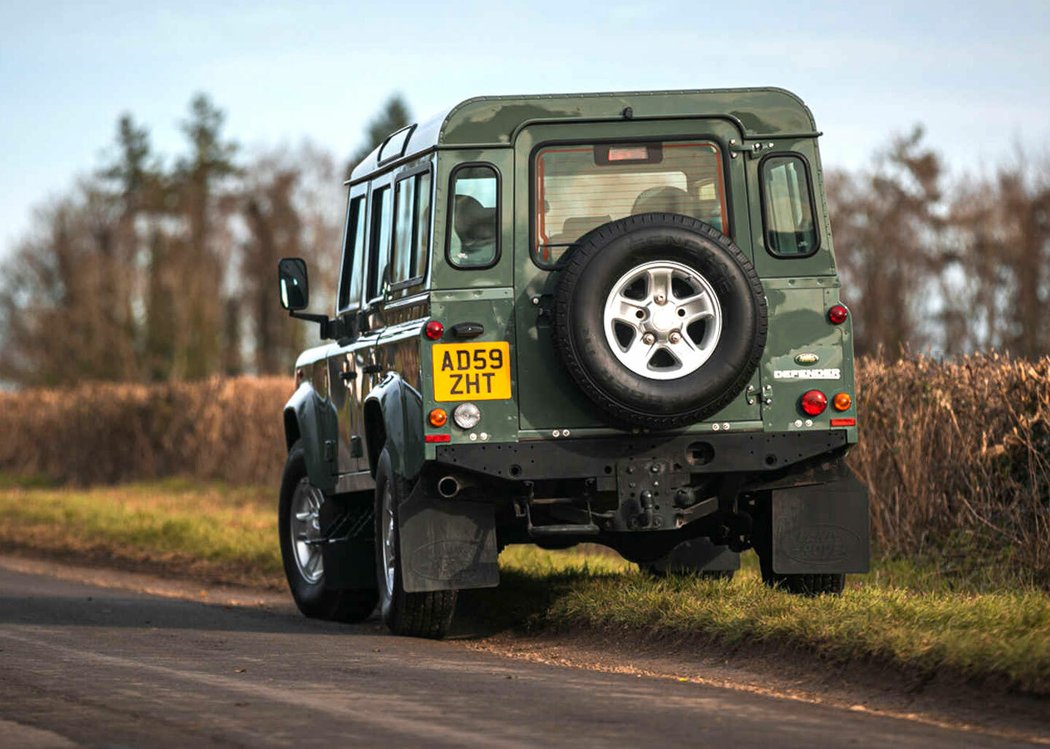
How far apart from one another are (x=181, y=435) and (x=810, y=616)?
75.1ft

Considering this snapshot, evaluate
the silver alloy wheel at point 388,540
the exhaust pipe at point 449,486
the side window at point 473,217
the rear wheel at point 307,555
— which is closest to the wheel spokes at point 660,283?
the side window at point 473,217

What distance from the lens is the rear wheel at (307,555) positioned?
12984mm

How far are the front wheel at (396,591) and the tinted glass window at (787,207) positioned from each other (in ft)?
8.20

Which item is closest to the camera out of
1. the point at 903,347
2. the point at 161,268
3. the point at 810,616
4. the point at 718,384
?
the point at 810,616

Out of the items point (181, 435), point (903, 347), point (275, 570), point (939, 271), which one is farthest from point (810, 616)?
point (939, 271)

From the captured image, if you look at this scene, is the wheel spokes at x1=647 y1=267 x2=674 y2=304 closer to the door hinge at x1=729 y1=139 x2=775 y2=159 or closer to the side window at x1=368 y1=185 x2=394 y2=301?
the door hinge at x1=729 y1=139 x2=775 y2=159

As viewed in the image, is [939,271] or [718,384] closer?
[718,384]

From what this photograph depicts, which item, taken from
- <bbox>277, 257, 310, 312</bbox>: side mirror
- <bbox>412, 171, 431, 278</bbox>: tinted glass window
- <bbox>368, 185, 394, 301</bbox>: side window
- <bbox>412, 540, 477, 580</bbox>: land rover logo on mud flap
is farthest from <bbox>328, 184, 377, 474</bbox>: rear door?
<bbox>412, 540, 477, 580</bbox>: land rover logo on mud flap

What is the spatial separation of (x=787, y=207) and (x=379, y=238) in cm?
273

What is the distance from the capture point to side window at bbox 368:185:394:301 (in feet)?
38.6

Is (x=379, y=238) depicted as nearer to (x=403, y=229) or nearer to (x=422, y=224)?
(x=403, y=229)

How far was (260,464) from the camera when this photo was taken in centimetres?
2928

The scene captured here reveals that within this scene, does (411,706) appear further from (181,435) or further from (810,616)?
(181,435)

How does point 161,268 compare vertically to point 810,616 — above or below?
above
